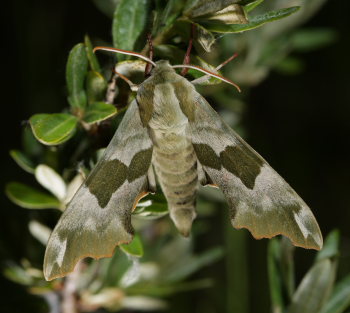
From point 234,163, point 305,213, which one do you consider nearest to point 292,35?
point 234,163

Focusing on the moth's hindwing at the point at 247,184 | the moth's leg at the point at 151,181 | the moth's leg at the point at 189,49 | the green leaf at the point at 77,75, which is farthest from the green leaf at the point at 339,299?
the green leaf at the point at 77,75

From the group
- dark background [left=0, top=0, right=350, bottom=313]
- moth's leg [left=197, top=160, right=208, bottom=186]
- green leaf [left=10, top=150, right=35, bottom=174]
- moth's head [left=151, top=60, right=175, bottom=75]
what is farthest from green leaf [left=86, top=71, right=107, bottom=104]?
dark background [left=0, top=0, right=350, bottom=313]

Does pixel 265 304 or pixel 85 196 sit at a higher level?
pixel 85 196

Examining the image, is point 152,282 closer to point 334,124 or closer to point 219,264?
point 219,264

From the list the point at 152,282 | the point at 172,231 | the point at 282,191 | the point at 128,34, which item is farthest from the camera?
the point at 172,231

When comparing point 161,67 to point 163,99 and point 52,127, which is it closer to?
point 163,99

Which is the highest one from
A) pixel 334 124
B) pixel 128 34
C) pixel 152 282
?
pixel 128 34
